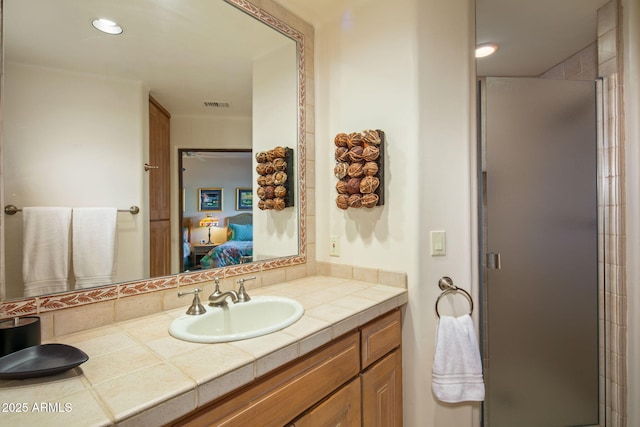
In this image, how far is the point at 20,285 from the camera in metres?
0.85

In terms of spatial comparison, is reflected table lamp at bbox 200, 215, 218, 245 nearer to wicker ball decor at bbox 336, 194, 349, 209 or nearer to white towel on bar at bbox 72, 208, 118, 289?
white towel on bar at bbox 72, 208, 118, 289

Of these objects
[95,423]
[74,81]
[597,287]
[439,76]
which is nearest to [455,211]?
[439,76]

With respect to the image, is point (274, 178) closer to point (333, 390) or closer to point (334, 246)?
point (334, 246)

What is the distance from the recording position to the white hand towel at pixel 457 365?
130 centimetres

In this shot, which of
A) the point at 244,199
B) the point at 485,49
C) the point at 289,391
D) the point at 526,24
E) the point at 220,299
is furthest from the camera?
the point at 485,49

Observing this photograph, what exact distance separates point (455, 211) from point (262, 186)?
0.97 meters

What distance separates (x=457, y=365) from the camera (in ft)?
4.31

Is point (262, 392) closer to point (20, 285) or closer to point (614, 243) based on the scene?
point (20, 285)

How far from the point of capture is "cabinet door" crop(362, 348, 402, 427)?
1150mm

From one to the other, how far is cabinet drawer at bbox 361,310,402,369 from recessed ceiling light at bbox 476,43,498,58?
196 centimetres

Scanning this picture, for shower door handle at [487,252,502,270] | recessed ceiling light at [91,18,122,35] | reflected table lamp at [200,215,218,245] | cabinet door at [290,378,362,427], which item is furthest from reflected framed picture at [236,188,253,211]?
shower door handle at [487,252,502,270]

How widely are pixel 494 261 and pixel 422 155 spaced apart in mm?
825

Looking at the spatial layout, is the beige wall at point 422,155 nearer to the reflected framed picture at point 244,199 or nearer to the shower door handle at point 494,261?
the shower door handle at point 494,261

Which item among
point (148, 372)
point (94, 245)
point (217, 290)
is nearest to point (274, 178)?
point (217, 290)
